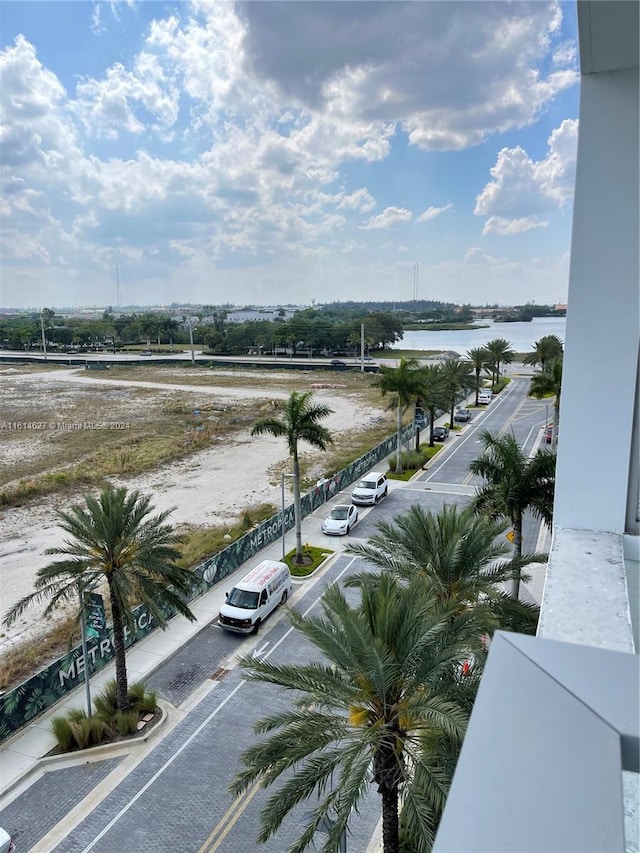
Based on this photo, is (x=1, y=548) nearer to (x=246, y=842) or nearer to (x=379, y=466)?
(x=246, y=842)

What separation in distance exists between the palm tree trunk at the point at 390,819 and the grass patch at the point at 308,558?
1118 centimetres

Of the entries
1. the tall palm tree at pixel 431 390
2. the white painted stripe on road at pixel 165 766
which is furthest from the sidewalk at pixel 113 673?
the tall palm tree at pixel 431 390

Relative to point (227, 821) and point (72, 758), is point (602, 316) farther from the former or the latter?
point (72, 758)

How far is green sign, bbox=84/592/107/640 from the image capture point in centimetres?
1208

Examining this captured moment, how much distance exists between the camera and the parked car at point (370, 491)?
2559 centimetres

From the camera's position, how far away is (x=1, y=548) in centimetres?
2100

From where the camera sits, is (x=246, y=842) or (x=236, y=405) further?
(x=236, y=405)

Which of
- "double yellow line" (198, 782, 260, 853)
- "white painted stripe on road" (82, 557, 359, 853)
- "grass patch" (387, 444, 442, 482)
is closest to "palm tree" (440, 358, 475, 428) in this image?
"grass patch" (387, 444, 442, 482)

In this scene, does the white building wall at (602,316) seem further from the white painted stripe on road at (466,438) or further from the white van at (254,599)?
the white painted stripe on road at (466,438)

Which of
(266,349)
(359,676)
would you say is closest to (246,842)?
(359,676)

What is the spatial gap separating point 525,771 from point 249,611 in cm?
1492

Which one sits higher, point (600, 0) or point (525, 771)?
point (600, 0)

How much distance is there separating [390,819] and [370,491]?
18068 millimetres

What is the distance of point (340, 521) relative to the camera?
22562 mm
